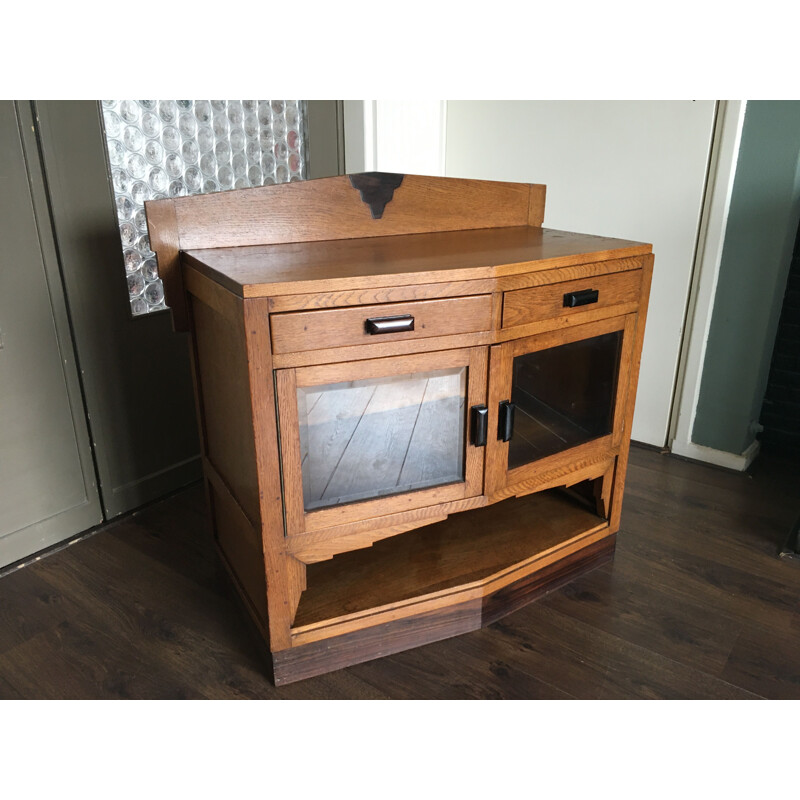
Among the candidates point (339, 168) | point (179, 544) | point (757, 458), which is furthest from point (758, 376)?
point (179, 544)

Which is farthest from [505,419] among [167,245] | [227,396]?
[167,245]

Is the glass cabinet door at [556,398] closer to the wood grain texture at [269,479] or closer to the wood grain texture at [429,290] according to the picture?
the wood grain texture at [429,290]

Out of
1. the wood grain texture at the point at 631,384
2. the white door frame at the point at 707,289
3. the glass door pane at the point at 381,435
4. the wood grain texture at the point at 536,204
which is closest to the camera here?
the glass door pane at the point at 381,435

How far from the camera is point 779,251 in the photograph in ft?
6.86

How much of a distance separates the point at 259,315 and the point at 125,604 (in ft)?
3.06

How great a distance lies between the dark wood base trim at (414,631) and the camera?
1.43 metres

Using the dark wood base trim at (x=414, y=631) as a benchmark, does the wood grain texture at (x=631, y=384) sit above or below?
above

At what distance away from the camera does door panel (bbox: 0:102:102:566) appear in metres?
1.67

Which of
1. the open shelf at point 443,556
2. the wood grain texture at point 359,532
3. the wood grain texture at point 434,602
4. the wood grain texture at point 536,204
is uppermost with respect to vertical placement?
the wood grain texture at point 536,204

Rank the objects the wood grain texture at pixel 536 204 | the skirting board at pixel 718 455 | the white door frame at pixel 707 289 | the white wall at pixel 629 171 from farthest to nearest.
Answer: the skirting board at pixel 718 455, the white wall at pixel 629 171, the white door frame at pixel 707 289, the wood grain texture at pixel 536 204

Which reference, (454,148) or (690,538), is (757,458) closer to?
(690,538)

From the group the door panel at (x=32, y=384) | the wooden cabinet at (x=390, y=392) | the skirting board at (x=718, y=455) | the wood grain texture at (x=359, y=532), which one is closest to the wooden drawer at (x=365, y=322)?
the wooden cabinet at (x=390, y=392)

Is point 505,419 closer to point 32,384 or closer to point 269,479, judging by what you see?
point 269,479

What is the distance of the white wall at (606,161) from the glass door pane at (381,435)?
126 cm
